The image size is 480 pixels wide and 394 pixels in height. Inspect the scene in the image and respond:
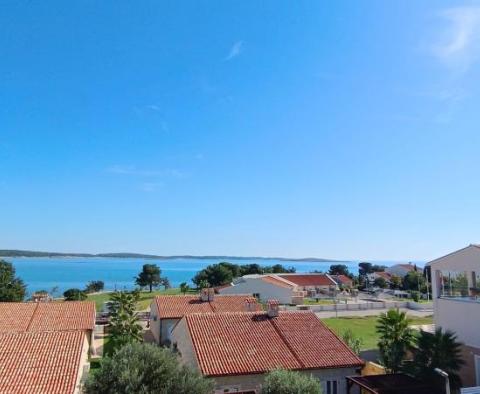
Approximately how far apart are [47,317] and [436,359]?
2941cm

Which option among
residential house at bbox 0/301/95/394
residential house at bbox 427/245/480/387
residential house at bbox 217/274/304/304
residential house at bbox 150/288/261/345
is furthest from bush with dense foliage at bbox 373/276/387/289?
residential house at bbox 0/301/95/394

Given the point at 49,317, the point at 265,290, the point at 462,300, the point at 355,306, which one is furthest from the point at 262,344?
the point at 265,290

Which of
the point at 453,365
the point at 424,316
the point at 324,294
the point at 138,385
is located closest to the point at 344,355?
the point at 453,365

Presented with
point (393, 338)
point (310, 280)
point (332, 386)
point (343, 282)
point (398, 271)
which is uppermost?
point (398, 271)

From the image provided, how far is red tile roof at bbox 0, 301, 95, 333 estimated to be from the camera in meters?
34.3

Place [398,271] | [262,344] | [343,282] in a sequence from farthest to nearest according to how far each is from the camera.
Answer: [398,271] < [343,282] < [262,344]

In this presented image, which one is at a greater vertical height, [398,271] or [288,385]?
[398,271]

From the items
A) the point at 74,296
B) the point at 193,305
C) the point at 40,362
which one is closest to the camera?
the point at 40,362

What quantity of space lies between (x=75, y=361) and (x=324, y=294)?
8269cm

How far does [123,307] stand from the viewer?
126 ft

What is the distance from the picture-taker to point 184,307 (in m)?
42.4

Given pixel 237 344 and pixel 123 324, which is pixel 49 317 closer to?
pixel 123 324

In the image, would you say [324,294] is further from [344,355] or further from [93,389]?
[93,389]

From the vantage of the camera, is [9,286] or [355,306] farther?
[355,306]
